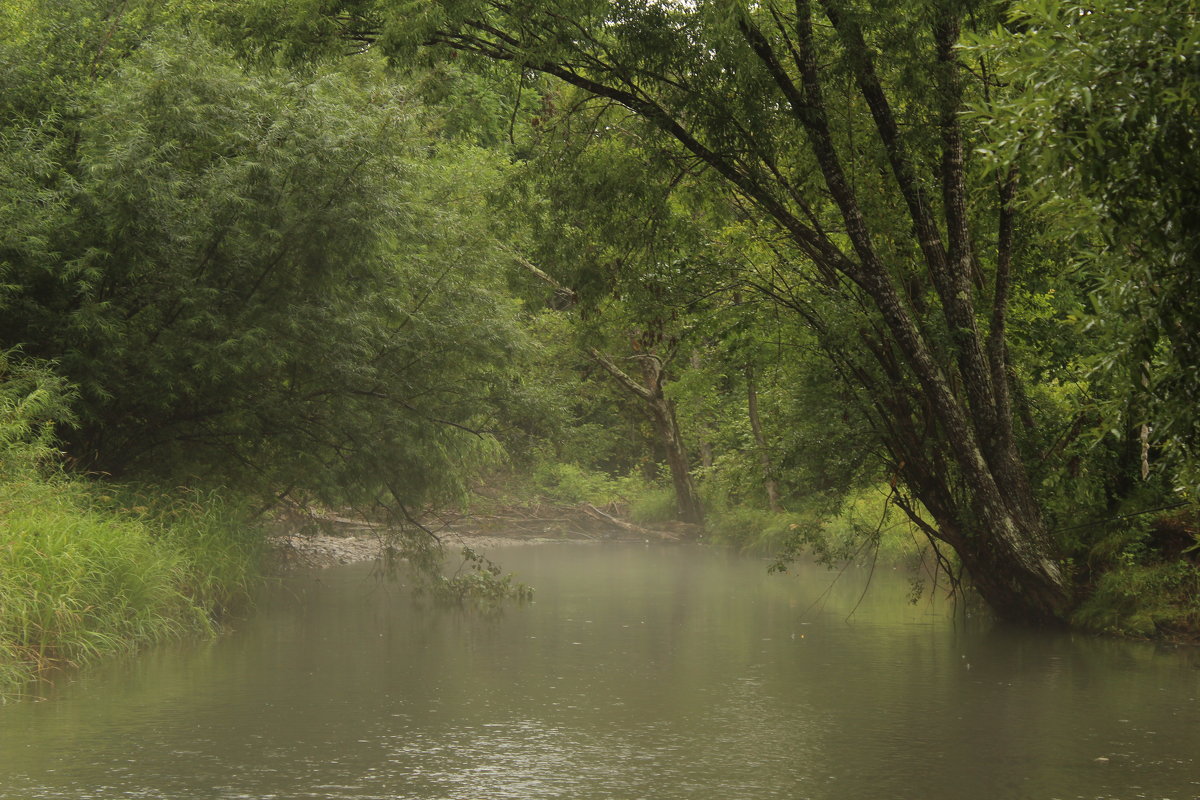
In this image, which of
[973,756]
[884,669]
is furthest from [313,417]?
[973,756]

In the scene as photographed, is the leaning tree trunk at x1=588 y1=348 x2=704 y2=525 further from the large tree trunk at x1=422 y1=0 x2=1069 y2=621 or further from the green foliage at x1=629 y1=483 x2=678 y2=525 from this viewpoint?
the large tree trunk at x1=422 y1=0 x2=1069 y2=621

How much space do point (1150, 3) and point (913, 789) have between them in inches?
191

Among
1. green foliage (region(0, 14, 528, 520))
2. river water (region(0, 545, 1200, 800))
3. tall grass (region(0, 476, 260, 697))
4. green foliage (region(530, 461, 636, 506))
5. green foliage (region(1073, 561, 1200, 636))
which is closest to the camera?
river water (region(0, 545, 1200, 800))

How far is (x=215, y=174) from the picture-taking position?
14.0m

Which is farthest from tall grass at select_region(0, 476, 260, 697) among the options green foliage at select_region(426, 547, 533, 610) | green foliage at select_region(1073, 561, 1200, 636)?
green foliage at select_region(1073, 561, 1200, 636)

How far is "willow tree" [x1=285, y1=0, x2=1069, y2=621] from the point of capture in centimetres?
1137

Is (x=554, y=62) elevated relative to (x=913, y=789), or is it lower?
elevated

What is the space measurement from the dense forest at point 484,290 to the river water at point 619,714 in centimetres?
117

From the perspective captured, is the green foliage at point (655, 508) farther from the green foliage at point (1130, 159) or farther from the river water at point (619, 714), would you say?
the green foliage at point (1130, 159)

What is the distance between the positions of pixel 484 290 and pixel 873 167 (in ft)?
20.8

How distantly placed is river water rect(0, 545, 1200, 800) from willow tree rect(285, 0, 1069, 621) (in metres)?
1.83

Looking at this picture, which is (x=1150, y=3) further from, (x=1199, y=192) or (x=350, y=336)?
(x=350, y=336)

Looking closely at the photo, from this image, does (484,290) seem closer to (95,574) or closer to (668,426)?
(95,574)

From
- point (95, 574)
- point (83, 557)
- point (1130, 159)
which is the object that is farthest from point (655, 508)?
point (1130, 159)
